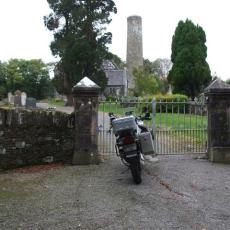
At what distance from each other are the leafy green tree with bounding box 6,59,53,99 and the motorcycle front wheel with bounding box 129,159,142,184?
2781 inches

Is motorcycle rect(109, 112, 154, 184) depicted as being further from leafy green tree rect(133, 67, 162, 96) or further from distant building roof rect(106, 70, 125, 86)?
distant building roof rect(106, 70, 125, 86)

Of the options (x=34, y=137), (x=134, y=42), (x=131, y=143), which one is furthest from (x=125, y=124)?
(x=134, y=42)

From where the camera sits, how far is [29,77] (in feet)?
257

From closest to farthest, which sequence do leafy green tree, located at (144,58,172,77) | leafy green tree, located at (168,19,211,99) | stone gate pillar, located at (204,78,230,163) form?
stone gate pillar, located at (204,78,230,163) < leafy green tree, located at (168,19,211,99) < leafy green tree, located at (144,58,172,77)

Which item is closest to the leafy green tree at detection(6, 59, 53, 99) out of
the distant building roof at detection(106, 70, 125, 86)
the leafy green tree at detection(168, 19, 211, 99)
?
the distant building roof at detection(106, 70, 125, 86)

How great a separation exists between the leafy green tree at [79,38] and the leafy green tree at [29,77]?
107ft

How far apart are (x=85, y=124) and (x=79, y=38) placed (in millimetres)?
34037

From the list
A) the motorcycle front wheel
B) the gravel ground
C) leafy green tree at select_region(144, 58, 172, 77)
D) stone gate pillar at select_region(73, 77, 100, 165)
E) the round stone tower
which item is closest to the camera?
the gravel ground

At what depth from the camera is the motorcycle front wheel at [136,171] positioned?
732 centimetres

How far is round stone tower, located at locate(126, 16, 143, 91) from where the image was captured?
200ft

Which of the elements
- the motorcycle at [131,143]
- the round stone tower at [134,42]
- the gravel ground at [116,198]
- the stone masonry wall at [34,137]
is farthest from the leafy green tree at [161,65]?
the motorcycle at [131,143]

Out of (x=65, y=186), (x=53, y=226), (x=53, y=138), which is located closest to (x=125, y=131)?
(x=65, y=186)

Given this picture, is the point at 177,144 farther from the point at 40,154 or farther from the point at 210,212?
the point at 210,212

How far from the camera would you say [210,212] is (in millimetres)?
5766
